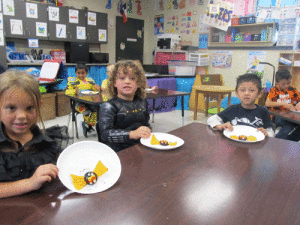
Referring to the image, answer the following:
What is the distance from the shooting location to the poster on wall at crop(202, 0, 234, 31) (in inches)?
194

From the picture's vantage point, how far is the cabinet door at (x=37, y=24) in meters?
4.91

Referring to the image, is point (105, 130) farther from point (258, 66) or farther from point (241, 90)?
point (258, 66)

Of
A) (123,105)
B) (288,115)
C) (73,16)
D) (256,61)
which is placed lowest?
(288,115)

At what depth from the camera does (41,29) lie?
16.7ft

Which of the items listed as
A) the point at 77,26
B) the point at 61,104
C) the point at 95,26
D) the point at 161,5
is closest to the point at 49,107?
the point at 61,104

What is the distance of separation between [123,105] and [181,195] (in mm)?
852

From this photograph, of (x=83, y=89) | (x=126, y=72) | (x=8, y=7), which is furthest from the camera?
(x=8, y=7)

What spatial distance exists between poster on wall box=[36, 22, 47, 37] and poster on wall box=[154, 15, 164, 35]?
3.17 metres

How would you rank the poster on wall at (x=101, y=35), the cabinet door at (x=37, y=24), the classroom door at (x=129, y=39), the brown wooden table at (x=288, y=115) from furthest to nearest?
1. the classroom door at (x=129, y=39)
2. the poster on wall at (x=101, y=35)
3. the cabinet door at (x=37, y=24)
4. the brown wooden table at (x=288, y=115)

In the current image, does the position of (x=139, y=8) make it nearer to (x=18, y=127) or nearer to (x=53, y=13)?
(x=53, y=13)

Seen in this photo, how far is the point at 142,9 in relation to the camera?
7031mm

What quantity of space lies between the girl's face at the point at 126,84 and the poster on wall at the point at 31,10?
448 cm

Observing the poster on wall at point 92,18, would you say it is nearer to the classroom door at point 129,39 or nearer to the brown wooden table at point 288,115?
the classroom door at point 129,39

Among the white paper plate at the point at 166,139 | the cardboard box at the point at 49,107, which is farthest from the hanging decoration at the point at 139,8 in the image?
the white paper plate at the point at 166,139
